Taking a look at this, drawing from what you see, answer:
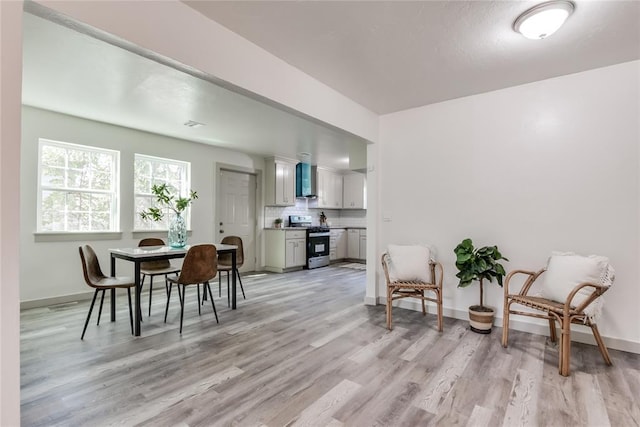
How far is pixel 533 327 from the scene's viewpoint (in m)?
2.99

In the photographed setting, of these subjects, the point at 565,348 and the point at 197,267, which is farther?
the point at 197,267

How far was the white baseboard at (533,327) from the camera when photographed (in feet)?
8.57

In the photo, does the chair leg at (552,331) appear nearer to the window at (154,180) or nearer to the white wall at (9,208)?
the white wall at (9,208)

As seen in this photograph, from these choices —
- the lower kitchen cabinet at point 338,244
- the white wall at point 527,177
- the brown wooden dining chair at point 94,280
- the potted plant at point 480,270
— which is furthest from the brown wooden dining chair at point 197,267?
the lower kitchen cabinet at point 338,244

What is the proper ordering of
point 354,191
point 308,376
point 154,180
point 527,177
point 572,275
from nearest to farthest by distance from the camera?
point 308,376
point 572,275
point 527,177
point 154,180
point 354,191

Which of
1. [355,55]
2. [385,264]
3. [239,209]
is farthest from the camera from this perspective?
[239,209]

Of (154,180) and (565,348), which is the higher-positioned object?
(154,180)

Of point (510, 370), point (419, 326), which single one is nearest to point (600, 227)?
point (510, 370)

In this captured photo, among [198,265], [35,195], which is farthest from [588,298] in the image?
[35,195]

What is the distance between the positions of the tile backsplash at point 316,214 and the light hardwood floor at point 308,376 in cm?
356

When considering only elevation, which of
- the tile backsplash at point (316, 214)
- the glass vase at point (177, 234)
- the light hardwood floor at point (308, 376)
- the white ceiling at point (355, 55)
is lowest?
the light hardwood floor at point (308, 376)

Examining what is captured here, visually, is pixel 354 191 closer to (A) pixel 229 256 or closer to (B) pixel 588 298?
(A) pixel 229 256

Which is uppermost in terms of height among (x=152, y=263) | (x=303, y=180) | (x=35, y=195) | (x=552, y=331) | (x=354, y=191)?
(x=303, y=180)

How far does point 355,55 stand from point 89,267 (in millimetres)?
2998
